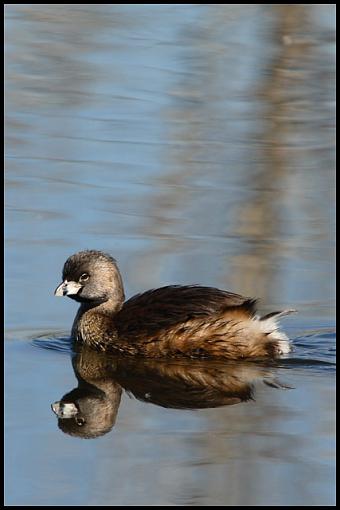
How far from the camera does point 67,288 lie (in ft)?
29.3

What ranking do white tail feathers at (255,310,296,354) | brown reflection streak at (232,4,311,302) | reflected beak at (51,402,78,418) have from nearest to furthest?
1. reflected beak at (51,402,78,418)
2. white tail feathers at (255,310,296,354)
3. brown reflection streak at (232,4,311,302)

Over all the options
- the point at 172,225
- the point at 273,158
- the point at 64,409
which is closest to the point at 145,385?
the point at 64,409

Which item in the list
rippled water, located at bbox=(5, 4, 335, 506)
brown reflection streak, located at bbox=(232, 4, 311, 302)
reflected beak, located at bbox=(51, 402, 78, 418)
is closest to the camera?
rippled water, located at bbox=(5, 4, 335, 506)

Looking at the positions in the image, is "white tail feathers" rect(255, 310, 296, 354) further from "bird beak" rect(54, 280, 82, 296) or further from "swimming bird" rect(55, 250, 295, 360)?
"bird beak" rect(54, 280, 82, 296)

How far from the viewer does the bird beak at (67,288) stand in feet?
29.1

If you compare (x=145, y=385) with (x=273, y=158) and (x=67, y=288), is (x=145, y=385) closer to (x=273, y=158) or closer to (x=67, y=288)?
(x=67, y=288)

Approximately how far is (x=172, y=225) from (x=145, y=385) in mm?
2672

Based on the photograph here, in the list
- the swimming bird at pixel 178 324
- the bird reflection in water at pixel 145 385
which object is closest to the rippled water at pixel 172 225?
the bird reflection in water at pixel 145 385

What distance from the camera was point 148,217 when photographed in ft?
34.8

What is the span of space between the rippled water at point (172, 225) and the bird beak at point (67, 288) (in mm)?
249

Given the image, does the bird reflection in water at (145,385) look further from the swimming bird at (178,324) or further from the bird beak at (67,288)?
the bird beak at (67,288)

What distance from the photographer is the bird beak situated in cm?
886

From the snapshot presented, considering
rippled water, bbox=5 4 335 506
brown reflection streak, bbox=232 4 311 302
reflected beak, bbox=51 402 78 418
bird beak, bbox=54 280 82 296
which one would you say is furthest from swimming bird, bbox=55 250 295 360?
reflected beak, bbox=51 402 78 418

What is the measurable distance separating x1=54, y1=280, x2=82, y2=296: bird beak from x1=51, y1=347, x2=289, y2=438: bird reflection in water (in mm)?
359
